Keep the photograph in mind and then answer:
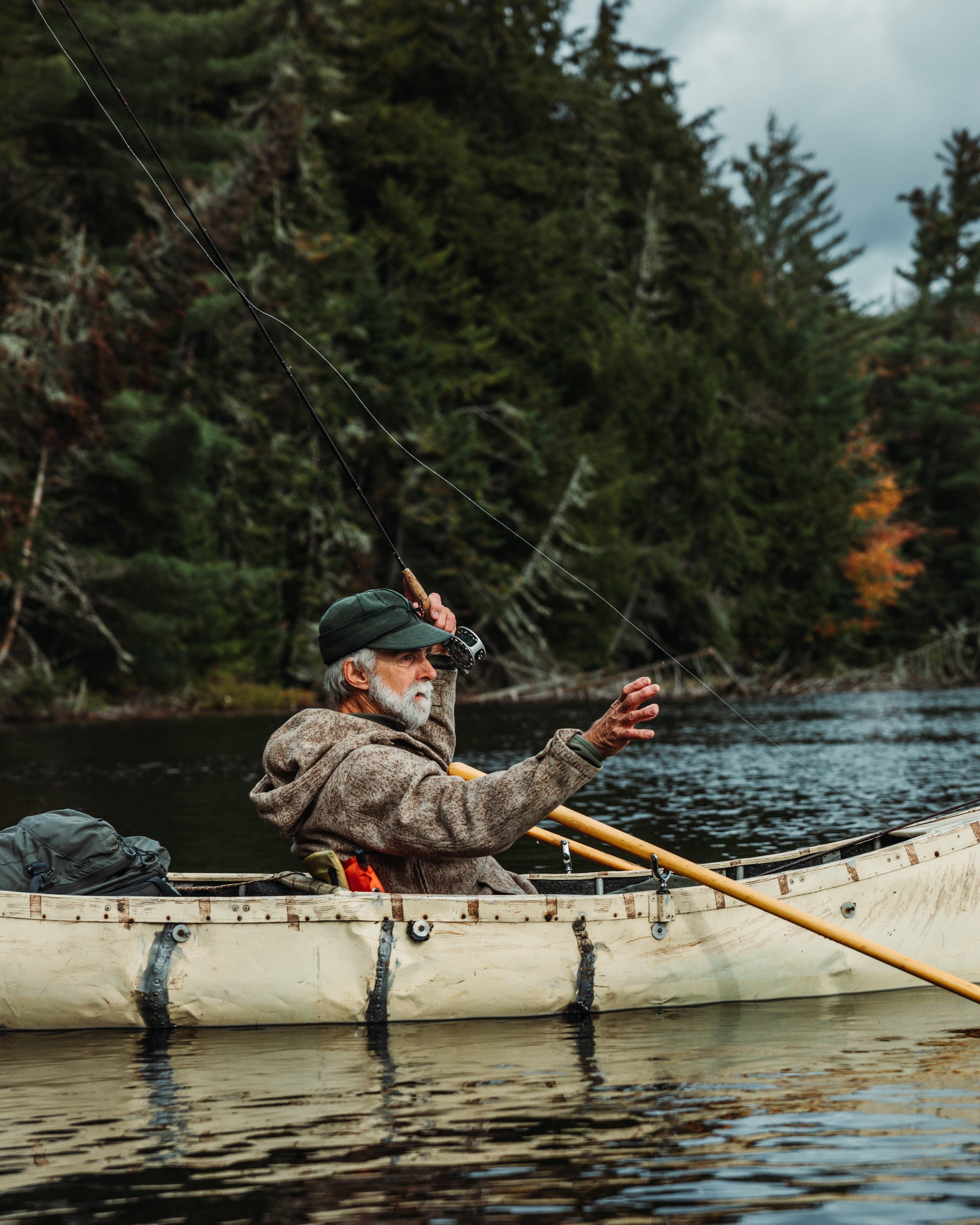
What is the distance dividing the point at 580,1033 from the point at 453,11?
122 feet

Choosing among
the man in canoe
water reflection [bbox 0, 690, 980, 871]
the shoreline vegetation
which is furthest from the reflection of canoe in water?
the shoreline vegetation

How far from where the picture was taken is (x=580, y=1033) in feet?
17.1

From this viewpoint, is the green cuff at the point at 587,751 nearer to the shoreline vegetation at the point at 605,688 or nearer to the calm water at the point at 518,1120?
the calm water at the point at 518,1120

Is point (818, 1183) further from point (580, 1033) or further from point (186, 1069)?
point (186, 1069)

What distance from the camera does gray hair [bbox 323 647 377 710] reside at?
5.07 metres

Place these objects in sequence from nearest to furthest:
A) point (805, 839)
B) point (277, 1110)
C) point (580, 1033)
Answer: point (277, 1110)
point (580, 1033)
point (805, 839)

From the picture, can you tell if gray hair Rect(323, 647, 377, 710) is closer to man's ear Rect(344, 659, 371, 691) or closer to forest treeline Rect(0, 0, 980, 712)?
man's ear Rect(344, 659, 371, 691)

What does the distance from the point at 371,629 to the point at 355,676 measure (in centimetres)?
20

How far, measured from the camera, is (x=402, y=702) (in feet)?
16.8

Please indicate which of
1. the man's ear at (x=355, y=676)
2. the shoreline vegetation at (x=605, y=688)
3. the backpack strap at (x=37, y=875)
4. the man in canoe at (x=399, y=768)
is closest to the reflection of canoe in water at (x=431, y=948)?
the backpack strap at (x=37, y=875)

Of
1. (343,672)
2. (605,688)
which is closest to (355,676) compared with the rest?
(343,672)

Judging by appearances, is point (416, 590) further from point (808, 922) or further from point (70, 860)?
point (808, 922)

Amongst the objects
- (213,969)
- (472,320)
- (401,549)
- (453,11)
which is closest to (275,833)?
(213,969)

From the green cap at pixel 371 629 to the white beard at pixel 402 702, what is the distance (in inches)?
5.5
